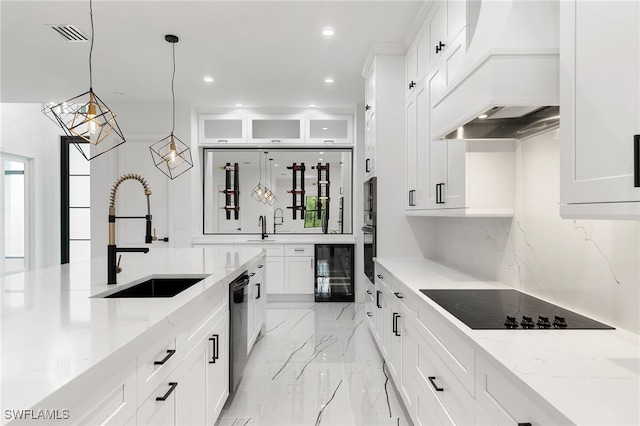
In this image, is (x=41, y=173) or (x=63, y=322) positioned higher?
(x=41, y=173)

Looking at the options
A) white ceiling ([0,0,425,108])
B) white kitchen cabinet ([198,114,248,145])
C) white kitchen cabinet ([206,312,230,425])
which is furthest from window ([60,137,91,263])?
white kitchen cabinet ([206,312,230,425])

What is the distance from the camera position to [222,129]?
5.47 m

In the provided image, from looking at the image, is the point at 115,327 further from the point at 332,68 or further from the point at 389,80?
the point at 332,68

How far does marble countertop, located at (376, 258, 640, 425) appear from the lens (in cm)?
78

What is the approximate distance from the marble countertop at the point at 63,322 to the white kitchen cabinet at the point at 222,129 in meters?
3.44

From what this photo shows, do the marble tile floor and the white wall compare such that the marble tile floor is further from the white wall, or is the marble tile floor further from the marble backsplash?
the white wall

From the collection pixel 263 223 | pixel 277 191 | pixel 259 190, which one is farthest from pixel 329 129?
pixel 263 223

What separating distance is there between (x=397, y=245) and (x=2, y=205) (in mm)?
5857

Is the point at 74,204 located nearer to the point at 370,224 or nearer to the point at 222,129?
the point at 222,129

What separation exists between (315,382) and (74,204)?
5.78m

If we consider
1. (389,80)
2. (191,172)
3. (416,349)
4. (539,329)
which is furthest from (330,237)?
(539,329)

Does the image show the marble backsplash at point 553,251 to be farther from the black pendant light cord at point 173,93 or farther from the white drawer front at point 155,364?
the black pendant light cord at point 173,93

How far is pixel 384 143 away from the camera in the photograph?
3391 mm

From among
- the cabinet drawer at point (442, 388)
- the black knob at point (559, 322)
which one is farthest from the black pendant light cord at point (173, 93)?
the black knob at point (559, 322)
